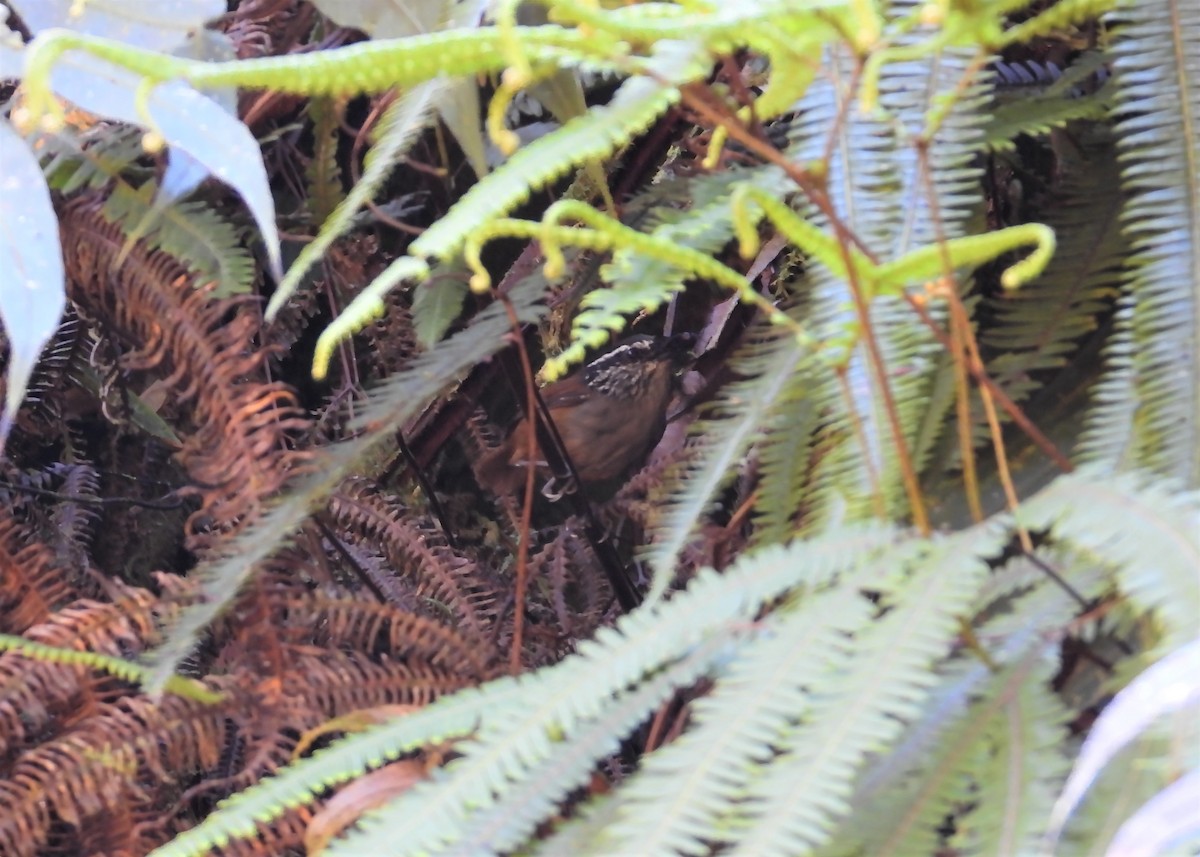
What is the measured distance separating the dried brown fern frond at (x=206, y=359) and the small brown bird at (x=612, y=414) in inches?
20.8

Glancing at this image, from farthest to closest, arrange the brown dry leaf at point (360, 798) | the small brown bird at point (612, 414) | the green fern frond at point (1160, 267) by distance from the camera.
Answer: the small brown bird at point (612, 414) < the brown dry leaf at point (360, 798) < the green fern frond at point (1160, 267)

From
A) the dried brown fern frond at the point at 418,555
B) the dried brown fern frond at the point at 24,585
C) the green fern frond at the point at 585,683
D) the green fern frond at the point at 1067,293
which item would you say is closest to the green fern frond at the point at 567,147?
the green fern frond at the point at 585,683

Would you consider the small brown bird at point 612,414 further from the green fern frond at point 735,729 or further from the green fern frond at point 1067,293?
the green fern frond at point 735,729

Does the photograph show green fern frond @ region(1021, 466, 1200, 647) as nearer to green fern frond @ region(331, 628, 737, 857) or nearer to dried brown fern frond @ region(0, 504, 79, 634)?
green fern frond @ region(331, 628, 737, 857)

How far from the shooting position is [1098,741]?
302 millimetres

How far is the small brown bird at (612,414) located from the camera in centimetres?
135

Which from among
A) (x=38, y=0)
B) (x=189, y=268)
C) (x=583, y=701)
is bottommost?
(x=583, y=701)

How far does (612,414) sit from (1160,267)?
975 mm

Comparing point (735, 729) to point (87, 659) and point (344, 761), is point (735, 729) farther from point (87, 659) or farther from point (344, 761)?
point (87, 659)

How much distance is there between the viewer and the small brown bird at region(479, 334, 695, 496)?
4.42 ft

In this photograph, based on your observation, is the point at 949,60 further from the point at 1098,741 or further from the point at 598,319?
the point at 1098,741

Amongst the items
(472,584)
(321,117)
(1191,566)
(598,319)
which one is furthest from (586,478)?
(1191,566)

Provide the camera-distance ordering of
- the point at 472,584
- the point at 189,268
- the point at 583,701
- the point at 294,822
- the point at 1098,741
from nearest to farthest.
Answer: the point at 1098,741 → the point at 583,701 → the point at 294,822 → the point at 189,268 → the point at 472,584

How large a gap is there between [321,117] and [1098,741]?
0.88 meters
